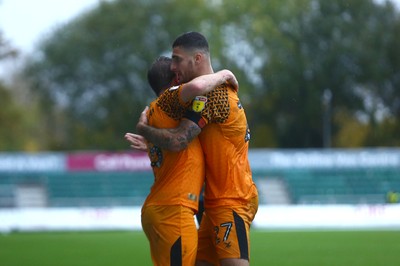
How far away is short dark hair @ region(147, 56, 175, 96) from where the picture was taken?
6.30 meters

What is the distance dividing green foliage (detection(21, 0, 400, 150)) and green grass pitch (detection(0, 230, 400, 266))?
23.3 m

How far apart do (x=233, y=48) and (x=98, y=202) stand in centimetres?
1718

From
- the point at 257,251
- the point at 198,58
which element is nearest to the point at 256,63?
the point at 257,251

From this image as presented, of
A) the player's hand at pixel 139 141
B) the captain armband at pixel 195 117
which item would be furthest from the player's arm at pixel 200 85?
the player's hand at pixel 139 141

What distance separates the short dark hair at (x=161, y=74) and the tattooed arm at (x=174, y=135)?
1.92ft

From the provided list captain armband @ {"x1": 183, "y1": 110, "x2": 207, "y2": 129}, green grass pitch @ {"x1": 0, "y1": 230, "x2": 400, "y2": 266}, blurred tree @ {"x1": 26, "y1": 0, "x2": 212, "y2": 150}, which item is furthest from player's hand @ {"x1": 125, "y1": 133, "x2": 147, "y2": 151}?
blurred tree @ {"x1": 26, "y1": 0, "x2": 212, "y2": 150}

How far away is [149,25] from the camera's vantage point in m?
53.4

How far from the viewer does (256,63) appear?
162ft

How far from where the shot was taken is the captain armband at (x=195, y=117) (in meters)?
5.80

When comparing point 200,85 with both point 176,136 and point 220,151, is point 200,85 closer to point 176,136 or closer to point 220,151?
point 176,136

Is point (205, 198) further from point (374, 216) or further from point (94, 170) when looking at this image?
point (94, 170)

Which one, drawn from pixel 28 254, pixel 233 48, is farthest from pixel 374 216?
pixel 233 48

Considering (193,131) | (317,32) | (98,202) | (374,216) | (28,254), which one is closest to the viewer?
(193,131)

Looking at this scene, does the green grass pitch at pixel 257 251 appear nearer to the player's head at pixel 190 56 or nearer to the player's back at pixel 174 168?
the player's back at pixel 174 168
